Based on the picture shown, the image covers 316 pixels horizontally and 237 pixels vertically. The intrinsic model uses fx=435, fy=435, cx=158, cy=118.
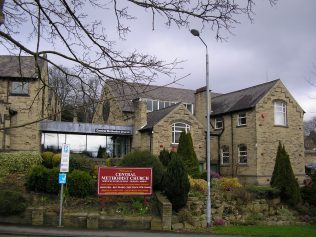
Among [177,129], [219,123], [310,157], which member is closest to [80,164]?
[177,129]

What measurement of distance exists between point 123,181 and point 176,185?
99.1 inches

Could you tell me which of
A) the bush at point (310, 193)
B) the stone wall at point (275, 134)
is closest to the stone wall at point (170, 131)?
the stone wall at point (275, 134)

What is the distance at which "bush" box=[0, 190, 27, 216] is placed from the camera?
18.1 m

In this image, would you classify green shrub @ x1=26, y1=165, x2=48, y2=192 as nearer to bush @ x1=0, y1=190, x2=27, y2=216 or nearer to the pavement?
bush @ x1=0, y1=190, x2=27, y2=216

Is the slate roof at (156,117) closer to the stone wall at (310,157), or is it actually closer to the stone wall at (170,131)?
the stone wall at (170,131)

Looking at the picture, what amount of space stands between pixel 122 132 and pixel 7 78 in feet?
36.2

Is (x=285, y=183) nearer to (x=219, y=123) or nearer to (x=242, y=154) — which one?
(x=242, y=154)

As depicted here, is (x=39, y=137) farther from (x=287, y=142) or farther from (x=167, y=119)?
(x=287, y=142)

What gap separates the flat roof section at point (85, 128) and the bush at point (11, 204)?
18681mm

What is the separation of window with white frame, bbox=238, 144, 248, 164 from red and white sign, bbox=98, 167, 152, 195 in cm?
1935

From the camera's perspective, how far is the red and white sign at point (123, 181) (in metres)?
19.9

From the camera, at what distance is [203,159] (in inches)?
1507

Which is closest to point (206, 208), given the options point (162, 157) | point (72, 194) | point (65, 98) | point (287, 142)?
point (72, 194)

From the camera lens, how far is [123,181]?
792 inches
